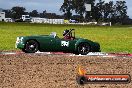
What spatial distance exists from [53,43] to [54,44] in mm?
101

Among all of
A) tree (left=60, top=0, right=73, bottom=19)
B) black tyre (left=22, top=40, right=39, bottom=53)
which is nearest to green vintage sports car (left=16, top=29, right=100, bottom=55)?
black tyre (left=22, top=40, right=39, bottom=53)

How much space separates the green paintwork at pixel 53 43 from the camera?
20312mm

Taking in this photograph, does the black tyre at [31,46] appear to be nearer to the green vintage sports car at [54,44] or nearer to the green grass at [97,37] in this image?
the green vintage sports car at [54,44]

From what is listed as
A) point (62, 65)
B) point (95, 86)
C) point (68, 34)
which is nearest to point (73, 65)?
point (62, 65)

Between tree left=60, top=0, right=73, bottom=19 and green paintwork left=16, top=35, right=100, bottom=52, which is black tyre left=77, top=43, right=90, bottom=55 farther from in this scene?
tree left=60, top=0, right=73, bottom=19

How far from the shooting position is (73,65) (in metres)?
15.1

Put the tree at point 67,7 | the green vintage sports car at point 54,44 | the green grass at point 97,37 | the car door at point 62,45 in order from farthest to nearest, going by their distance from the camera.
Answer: the tree at point 67,7 → the green grass at point 97,37 → the car door at point 62,45 → the green vintage sports car at point 54,44

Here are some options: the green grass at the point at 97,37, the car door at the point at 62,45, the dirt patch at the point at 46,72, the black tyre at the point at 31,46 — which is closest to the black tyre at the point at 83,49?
the car door at the point at 62,45

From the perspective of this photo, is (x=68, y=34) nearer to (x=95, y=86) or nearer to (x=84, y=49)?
(x=84, y=49)

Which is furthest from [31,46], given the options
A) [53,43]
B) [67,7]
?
[67,7]

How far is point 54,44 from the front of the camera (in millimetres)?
20672

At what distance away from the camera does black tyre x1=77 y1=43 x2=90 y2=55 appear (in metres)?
20.8

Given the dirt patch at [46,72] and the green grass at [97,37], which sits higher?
the dirt patch at [46,72]

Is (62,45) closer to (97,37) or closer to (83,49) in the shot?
(83,49)
